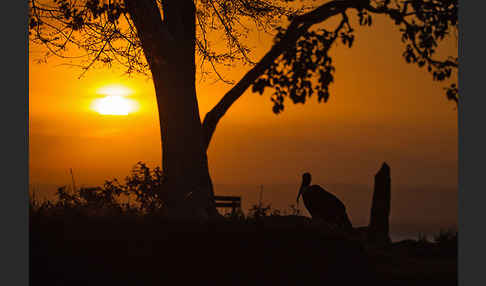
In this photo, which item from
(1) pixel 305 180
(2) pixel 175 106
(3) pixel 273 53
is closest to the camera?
(2) pixel 175 106

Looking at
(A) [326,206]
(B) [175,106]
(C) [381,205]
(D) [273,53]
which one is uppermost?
(D) [273,53]

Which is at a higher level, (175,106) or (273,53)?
(273,53)

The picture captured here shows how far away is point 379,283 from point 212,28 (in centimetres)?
755

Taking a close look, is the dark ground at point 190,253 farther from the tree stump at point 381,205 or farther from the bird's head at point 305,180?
the tree stump at point 381,205

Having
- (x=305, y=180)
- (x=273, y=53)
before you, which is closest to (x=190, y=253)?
(x=273, y=53)

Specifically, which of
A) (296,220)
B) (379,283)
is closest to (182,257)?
(296,220)

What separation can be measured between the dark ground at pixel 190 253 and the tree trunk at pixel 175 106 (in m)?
3.22

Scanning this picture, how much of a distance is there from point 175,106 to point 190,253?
4910 mm

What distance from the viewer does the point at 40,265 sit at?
8359 millimetres

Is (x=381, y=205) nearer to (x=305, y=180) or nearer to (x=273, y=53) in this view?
(x=305, y=180)

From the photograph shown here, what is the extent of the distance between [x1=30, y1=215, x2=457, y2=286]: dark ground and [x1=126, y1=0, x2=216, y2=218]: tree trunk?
10.6ft

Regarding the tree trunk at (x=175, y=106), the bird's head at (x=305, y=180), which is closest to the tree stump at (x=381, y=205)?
the bird's head at (x=305, y=180)

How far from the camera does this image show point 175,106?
13.3m

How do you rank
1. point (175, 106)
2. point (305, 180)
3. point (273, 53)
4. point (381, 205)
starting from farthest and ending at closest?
point (381, 205)
point (305, 180)
point (273, 53)
point (175, 106)
